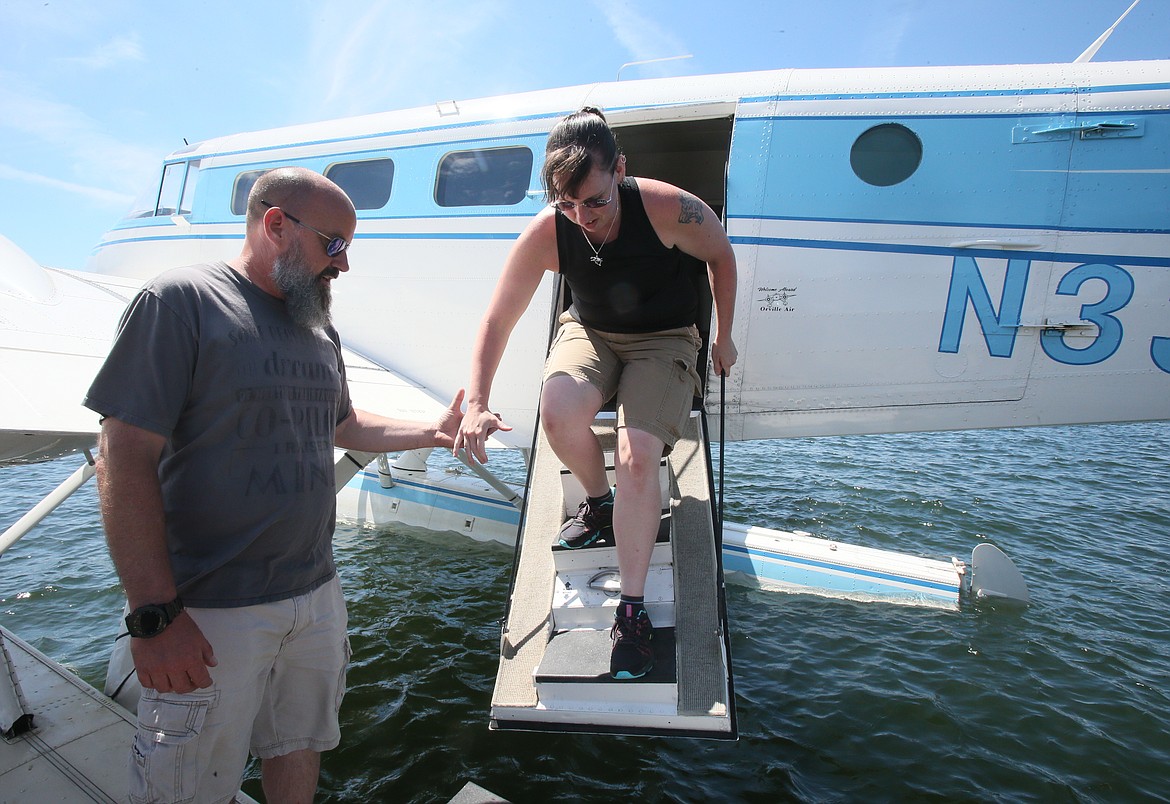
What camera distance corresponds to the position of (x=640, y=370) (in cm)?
292

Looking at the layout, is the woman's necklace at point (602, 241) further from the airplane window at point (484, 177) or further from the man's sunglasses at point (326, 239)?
the airplane window at point (484, 177)

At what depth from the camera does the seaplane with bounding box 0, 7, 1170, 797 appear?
10.00 feet

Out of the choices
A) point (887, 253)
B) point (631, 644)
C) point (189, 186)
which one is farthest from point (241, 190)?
point (631, 644)

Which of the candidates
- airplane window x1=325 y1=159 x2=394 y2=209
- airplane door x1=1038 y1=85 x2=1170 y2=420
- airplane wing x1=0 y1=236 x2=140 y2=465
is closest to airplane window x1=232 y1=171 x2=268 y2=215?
airplane window x1=325 y1=159 x2=394 y2=209

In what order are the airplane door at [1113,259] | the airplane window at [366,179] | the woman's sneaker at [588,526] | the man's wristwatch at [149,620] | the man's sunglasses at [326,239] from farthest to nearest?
the airplane window at [366,179], the airplane door at [1113,259], the woman's sneaker at [588,526], the man's sunglasses at [326,239], the man's wristwatch at [149,620]

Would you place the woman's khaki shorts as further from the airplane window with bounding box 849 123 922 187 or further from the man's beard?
the airplane window with bounding box 849 123 922 187

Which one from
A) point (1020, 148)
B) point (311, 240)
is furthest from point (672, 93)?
point (311, 240)

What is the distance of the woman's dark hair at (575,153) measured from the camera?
2.41m

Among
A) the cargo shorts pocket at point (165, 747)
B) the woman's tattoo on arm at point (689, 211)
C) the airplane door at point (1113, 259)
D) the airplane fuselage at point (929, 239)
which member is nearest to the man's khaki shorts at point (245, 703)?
the cargo shorts pocket at point (165, 747)

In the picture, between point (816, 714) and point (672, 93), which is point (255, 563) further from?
point (672, 93)

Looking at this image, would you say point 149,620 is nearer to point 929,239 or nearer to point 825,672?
point 825,672

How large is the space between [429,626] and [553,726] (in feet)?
9.41

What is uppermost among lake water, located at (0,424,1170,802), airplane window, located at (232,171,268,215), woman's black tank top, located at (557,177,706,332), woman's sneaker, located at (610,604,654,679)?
airplane window, located at (232,171,268,215)

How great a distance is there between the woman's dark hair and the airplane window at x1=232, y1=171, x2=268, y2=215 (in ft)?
16.7
